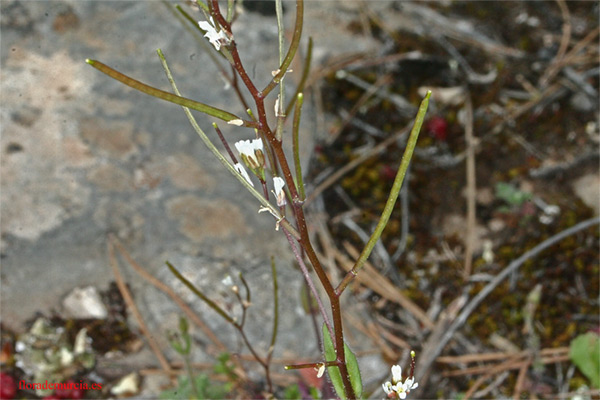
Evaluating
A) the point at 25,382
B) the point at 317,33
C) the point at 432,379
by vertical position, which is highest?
the point at 317,33

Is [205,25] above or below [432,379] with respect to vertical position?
above

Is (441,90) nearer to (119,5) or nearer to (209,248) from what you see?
(209,248)

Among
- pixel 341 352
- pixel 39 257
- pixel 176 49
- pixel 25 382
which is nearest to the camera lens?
pixel 341 352

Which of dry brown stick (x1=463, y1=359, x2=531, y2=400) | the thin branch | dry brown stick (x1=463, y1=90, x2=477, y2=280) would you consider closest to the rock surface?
the thin branch

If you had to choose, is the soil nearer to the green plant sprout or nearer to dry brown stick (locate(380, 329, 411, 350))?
dry brown stick (locate(380, 329, 411, 350))

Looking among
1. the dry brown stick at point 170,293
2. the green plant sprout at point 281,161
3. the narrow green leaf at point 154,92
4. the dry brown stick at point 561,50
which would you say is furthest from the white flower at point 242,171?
the dry brown stick at point 561,50

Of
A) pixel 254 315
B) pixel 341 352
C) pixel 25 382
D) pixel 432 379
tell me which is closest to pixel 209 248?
pixel 254 315
